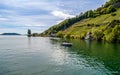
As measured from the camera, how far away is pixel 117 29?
577ft

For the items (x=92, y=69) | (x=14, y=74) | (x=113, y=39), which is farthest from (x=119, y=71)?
(x=113, y=39)

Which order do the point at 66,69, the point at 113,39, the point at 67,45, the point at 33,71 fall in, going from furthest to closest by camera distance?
the point at 113,39 → the point at 67,45 → the point at 66,69 → the point at 33,71

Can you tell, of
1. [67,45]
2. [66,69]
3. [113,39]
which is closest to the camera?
[66,69]

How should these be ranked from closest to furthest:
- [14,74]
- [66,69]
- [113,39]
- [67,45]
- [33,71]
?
[14,74] < [33,71] < [66,69] < [67,45] < [113,39]

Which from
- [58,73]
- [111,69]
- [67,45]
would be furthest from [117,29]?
[58,73]

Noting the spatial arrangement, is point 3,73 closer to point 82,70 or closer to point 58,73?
point 58,73

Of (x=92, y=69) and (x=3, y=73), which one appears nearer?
(x=3, y=73)

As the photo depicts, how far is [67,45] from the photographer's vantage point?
143875 millimetres

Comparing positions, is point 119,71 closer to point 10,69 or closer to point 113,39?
point 10,69

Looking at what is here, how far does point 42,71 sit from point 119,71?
75.2ft

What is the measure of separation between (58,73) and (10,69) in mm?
15078

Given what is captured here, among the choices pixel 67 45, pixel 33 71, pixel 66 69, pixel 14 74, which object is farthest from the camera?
pixel 67 45

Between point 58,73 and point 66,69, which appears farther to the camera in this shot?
point 66,69

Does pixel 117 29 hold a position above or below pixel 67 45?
above
